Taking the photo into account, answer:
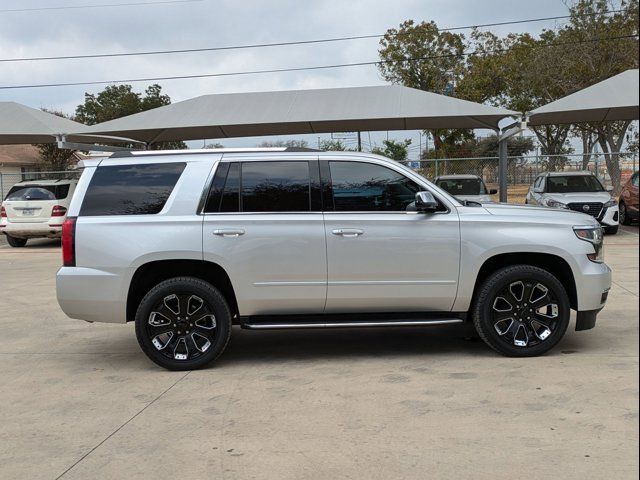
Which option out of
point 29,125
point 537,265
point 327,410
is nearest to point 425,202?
point 537,265

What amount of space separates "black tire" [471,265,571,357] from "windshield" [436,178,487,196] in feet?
34.2

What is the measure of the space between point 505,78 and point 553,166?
1446 centimetres

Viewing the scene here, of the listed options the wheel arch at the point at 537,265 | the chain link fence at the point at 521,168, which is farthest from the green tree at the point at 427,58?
the wheel arch at the point at 537,265

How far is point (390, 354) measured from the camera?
597cm

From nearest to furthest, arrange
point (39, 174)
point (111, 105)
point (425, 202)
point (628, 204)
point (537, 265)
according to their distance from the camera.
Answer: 1. point (425, 202)
2. point (537, 265)
3. point (628, 204)
4. point (39, 174)
5. point (111, 105)

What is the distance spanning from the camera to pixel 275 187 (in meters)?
5.70

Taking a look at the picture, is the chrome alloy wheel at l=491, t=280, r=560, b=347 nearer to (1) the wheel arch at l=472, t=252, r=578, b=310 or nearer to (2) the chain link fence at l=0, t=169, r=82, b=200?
(1) the wheel arch at l=472, t=252, r=578, b=310

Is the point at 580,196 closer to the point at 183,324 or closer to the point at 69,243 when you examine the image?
the point at 183,324

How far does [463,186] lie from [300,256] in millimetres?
11298

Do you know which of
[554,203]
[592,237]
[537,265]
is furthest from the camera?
[554,203]

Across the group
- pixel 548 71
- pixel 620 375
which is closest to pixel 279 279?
pixel 620 375

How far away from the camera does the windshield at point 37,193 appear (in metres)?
16.0

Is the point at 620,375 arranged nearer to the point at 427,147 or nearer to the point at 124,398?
the point at 124,398

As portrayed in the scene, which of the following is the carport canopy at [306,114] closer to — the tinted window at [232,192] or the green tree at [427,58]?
the tinted window at [232,192]
